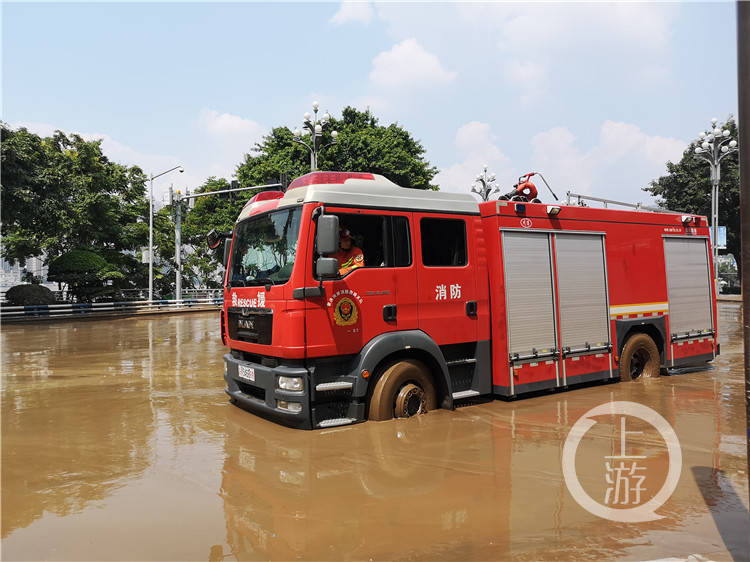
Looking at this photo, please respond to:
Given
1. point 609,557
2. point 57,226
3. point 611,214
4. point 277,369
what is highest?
point 57,226

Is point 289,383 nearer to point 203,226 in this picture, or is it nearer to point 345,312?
point 345,312

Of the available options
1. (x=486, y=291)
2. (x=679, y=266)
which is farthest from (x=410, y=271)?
(x=679, y=266)

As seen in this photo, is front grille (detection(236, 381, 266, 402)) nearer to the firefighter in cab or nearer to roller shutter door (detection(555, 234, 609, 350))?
the firefighter in cab

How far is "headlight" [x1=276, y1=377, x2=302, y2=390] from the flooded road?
0.58 metres

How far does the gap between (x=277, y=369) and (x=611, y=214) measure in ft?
20.0

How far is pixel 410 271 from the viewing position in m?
6.70

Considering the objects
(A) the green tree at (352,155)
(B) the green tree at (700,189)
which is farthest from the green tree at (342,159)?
(B) the green tree at (700,189)

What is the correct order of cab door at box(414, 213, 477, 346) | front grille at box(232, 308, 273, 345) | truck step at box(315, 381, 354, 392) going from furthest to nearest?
cab door at box(414, 213, 477, 346) < front grille at box(232, 308, 273, 345) < truck step at box(315, 381, 354, 392)

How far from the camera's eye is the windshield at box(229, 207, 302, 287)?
6.18 meters

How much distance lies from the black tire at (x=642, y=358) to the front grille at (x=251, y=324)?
19.9ft

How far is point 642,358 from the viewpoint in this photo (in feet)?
31.1

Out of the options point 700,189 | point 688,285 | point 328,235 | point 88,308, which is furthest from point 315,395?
point 700,189

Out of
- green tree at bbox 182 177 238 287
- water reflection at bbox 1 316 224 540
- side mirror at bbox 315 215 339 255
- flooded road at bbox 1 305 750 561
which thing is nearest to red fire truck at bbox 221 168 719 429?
side mirror at bbox 315 215 339 255

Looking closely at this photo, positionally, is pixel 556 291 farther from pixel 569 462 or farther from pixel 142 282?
pixel 142 282
